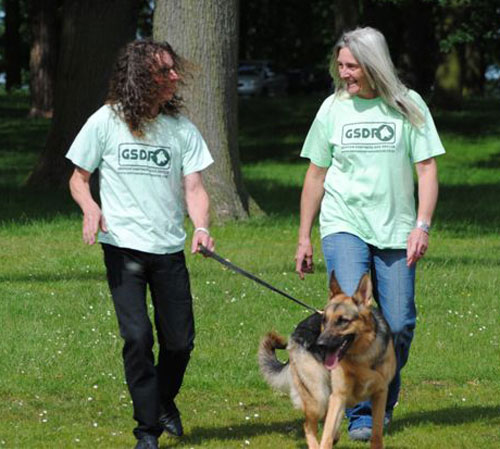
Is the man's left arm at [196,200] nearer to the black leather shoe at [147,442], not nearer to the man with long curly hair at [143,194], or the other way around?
the man with long curly hair at [143,194]

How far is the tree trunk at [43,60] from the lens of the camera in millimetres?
34938

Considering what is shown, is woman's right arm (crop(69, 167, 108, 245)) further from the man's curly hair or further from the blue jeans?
the blue jeans

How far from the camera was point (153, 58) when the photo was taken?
6352 mm

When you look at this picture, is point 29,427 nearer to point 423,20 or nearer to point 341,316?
point 341,316

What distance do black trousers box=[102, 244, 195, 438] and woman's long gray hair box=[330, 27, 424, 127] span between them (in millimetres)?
1311

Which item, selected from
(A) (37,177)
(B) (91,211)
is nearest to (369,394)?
(B) (91,211)

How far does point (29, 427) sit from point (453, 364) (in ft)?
10.5

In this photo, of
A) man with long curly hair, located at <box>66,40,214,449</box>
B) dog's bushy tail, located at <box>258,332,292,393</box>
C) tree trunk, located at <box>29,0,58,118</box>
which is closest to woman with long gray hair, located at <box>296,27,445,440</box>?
dog's bushy tail, located at <box>258,332,292,393</box>

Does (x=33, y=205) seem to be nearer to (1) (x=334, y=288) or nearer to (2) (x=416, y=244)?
(2) (x=416, y=244)

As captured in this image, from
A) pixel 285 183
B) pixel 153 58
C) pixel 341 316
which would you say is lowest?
pixel 285 183

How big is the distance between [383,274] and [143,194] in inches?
53.1

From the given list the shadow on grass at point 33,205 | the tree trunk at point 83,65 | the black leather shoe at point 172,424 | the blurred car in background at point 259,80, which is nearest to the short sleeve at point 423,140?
the black leather shoe at point 172,424

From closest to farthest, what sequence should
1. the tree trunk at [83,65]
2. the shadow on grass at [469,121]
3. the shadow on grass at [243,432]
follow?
the shadow on grass at [243,432] < the tree trunk at [83,65] < the shadow on grass at [469,121]

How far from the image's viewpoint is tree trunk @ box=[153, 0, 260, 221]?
16.0 metres
